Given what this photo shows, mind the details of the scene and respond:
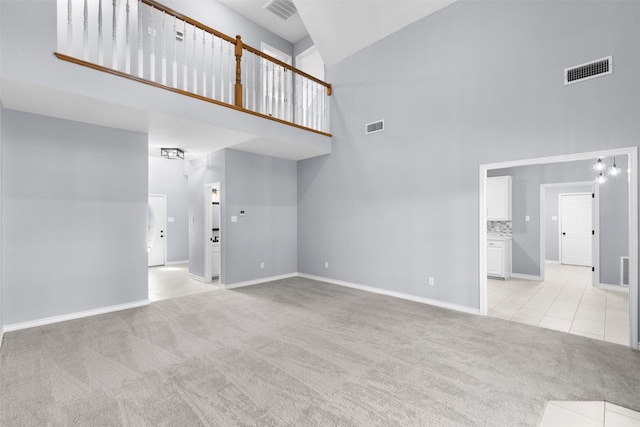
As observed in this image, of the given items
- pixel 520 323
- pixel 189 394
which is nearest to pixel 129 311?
pixel 189 394

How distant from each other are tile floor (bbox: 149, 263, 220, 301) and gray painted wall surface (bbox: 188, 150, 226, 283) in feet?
0.98

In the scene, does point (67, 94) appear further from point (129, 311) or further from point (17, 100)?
point (129, 311)

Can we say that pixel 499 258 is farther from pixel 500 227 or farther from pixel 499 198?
pixel 499 198

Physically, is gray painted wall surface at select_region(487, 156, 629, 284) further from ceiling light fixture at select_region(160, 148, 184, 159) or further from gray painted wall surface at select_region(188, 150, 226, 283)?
ceiling light fixture at select_region(160, 148, 184, 159)

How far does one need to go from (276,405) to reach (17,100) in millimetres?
4287

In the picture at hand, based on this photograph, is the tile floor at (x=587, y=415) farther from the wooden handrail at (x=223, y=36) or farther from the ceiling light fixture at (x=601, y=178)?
the wooden handrail at (x=223, y=36)

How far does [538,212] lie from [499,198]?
81 cm

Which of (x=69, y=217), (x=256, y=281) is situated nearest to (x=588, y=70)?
(x=256, y=281)

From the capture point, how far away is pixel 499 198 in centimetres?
667

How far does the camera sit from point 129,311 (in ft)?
13.9

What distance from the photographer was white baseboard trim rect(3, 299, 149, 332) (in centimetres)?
353

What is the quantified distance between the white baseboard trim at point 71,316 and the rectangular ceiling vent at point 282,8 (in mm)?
6545

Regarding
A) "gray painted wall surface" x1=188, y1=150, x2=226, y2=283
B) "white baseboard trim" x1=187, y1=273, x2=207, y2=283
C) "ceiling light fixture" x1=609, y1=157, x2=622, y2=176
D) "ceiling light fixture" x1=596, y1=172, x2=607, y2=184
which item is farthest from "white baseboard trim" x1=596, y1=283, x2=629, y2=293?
"white baseboard trim" x1=187, y1=273, x2=207, y2=283

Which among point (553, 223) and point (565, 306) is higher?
point (553, 223)
